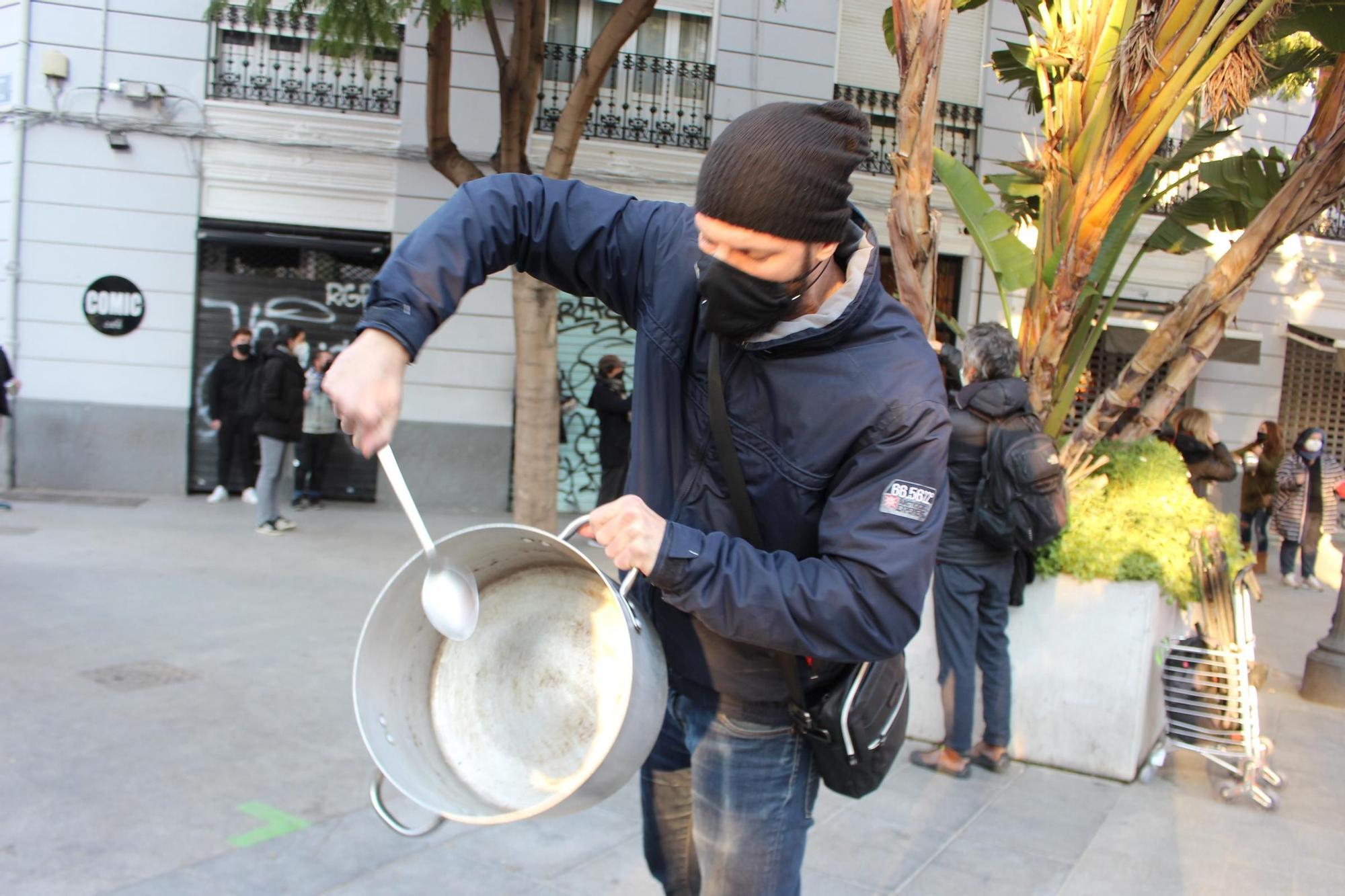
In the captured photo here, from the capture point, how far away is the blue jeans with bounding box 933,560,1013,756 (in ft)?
15.5

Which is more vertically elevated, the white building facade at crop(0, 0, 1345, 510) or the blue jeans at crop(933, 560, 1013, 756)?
the white building facade at crop(0, 0, 1345, 510)

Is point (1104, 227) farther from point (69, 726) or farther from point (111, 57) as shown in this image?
point (111, 57)

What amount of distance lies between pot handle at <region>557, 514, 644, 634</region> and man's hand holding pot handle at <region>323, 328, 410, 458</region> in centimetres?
34

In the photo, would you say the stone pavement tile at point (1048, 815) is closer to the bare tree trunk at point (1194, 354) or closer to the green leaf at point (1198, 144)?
the bare tree trunk at point (1194, 354)

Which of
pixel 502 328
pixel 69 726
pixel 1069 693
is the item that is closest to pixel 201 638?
pixel 69 726

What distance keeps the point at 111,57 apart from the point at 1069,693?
11.5 meters

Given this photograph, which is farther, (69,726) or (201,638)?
(201,638)

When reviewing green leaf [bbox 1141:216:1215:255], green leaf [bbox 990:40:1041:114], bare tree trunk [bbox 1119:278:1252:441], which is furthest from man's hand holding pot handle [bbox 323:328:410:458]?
green leaf [bbox 1141:216:1215:255]

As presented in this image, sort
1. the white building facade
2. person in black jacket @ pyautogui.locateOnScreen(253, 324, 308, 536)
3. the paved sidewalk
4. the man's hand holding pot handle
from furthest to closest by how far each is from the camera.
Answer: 1. the white building facade
2. person in black jacket @ pyautogui.locateOnScreen(253, 324, 308, 536)
3. the paved sidewalk
4. the man's hand holding pot handle

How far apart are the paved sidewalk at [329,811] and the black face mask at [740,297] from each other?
246 centimetres

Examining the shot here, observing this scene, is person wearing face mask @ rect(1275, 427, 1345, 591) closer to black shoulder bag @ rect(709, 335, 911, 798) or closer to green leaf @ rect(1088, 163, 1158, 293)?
green leaf @ rect(1088, 163, 1158, 293)

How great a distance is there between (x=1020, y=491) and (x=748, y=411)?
2978mm

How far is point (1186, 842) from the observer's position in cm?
420

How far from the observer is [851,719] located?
6.32 ft
